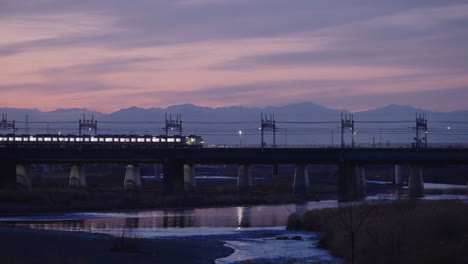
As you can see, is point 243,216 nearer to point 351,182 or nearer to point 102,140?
point 351,182

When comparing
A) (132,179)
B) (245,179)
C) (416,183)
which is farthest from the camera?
(132,179)

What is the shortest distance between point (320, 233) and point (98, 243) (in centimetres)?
1937

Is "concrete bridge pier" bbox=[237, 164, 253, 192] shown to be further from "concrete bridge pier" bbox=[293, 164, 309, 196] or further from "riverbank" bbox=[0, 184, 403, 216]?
"riverbank" bbox=[0, 184, 403, 216]

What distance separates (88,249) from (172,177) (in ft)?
248

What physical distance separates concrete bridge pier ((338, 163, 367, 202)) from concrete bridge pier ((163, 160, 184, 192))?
2500cm

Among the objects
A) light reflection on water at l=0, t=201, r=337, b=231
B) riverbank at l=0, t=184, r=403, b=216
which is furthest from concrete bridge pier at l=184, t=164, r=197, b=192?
light reflection on water at l=0, t=201, r=337, b=231

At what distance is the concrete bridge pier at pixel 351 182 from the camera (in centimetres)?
11631

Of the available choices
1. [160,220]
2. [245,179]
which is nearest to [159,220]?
[160,220]

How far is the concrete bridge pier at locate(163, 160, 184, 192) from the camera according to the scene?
395 feet

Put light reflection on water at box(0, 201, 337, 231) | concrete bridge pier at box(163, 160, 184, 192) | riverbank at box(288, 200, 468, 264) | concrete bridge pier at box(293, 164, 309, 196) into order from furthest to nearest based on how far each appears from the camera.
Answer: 1. concrete bridge pier at box(293, 164, 309, 196)
2. concrete bridge pier at box(163, 160, 184, 192)
3. light reflection on water at box(0, 201, 337, 231)
4. riverbank at box(288, 200, 468, 264)

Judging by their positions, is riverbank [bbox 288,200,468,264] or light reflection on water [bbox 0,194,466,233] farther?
light reflection on water [bbox 0,194,466,233]

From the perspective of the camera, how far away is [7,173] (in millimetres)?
121438

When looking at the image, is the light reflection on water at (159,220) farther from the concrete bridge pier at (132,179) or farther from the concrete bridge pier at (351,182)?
the concrete bridge pier at (132,179)

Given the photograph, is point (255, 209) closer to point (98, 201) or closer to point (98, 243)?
point (98, 201)
